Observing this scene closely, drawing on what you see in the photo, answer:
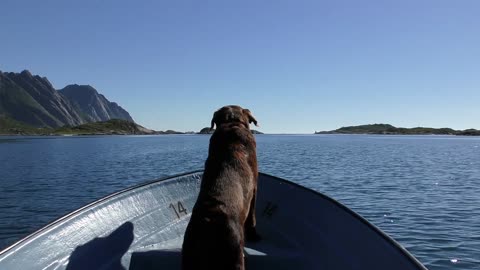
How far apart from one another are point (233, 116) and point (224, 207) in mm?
3613

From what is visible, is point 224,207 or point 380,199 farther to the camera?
point 380,199

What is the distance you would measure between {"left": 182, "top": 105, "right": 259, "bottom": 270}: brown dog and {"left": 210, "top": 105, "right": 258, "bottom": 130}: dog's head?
2.02ft

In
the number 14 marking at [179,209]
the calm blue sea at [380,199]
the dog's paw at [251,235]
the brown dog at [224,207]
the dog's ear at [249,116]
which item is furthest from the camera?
the calm blue sea at [380,199]

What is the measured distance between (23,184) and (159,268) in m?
31.7

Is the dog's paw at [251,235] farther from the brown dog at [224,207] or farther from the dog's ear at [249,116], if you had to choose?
the dog's ear at [249,116]

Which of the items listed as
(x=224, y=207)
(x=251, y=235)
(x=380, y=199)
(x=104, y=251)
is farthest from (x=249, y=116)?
(x=380, y=199)

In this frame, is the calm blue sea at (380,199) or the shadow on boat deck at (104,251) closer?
the shadow on boat deck at (104,251)

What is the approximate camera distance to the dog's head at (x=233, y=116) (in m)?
9.12

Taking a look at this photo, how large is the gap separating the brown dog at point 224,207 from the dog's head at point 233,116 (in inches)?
24.2

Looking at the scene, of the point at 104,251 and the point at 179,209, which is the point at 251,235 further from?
the point at 104,251

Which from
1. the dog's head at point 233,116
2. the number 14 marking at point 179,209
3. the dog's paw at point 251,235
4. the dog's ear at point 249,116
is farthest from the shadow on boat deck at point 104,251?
the dog's ear at point 249,116

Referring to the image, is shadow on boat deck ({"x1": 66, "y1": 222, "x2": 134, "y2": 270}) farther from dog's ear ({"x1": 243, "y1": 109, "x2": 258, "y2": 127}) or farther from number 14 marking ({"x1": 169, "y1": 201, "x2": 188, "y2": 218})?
dog's ear ({"x1": 243, "y1": 109, "x2": 258, "y2": 127})

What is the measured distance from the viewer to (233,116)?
9148 millimetres

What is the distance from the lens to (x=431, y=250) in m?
14.4
